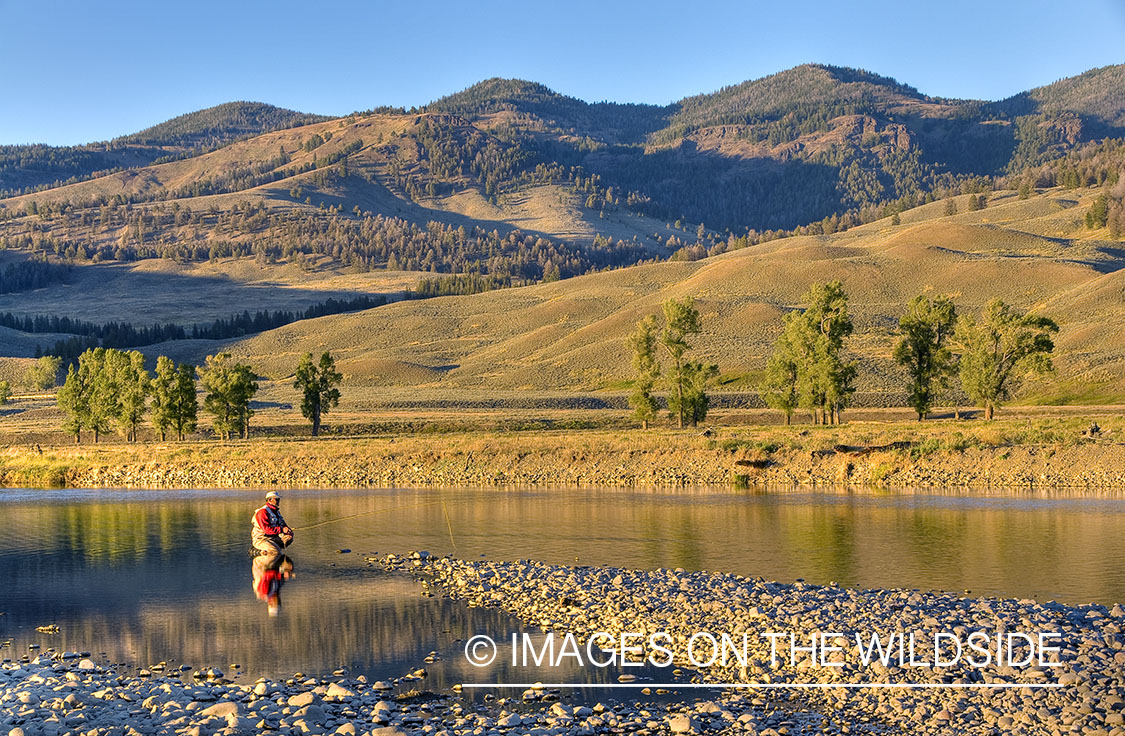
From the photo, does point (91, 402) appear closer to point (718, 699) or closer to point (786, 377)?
point (786, 377)

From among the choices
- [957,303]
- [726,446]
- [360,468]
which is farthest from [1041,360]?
[957,303]

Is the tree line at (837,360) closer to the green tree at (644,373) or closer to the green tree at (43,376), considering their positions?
the green tree at (644,373)

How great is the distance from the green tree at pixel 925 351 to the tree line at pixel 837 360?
0.08 metres

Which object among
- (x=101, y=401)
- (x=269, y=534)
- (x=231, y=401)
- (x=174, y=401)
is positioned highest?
(x=101, y=401)

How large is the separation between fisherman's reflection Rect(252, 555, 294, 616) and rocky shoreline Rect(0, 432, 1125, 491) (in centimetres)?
2464

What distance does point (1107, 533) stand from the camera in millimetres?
35844

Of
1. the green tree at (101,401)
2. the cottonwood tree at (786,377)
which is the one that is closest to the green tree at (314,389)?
the green tree at (101,401)

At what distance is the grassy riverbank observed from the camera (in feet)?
173

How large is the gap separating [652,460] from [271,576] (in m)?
31.3

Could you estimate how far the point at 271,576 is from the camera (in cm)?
3139

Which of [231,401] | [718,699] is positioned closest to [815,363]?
[231,401]

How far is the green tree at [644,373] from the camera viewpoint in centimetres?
7912

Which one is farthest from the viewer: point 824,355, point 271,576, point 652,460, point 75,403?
point 75,403

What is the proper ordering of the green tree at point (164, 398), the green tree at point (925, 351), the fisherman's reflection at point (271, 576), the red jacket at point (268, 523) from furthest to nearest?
the green tree at point (164, 398) < the green tree at point (925, 351) < the red jacket at point (268, 523) < the fisherman's reflection at point (271, 576)
